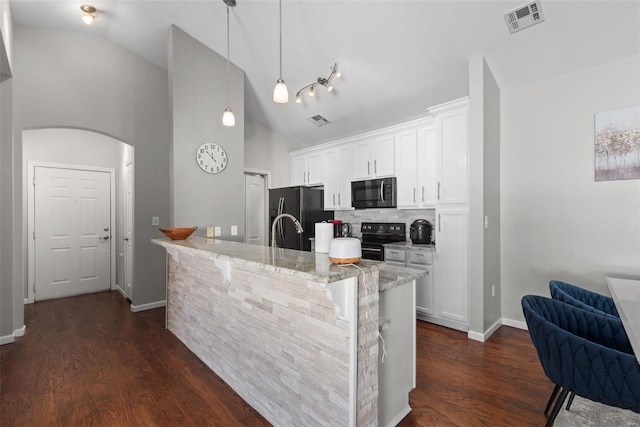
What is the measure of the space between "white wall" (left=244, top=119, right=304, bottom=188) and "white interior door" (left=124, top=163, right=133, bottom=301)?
5.72 ft

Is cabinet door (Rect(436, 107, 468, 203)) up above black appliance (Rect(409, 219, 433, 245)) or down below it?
above

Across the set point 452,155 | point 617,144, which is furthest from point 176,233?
point 617,144

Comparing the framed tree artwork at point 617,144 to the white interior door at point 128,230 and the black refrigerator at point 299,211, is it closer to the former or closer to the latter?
the black refrigerator at point 299,211

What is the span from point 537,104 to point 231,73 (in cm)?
358

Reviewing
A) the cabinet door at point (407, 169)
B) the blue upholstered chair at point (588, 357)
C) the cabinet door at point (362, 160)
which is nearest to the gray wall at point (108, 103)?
the cabinet door at point (362, 160)

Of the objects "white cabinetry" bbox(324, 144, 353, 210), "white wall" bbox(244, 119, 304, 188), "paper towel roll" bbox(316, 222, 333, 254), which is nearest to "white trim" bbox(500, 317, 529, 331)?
"white cabinetry" bbox(324, 144, 353, 210)

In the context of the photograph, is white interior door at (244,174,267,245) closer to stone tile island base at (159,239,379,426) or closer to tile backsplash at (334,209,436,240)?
tile backsplash at (334,209,436,240)

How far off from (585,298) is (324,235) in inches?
79.3

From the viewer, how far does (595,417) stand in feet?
6.14

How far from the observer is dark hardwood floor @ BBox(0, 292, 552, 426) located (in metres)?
1.90

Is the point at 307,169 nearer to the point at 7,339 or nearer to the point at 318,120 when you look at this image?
the point at 318,120

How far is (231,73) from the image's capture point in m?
3.98

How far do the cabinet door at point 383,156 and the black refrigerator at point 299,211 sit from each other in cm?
115

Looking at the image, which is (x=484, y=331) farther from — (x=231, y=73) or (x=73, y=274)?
(x=73, y=274)
